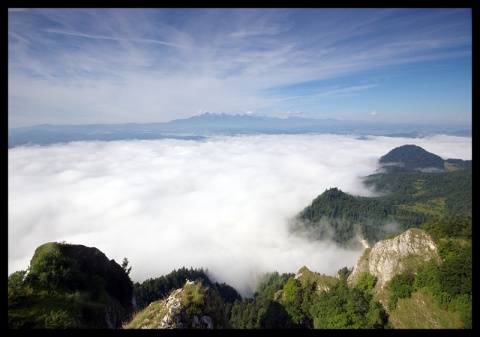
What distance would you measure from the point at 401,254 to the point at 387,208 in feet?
370

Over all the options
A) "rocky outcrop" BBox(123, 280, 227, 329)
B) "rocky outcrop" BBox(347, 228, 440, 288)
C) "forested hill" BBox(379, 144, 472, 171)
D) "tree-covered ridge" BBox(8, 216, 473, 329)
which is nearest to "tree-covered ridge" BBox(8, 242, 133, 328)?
"tree-covered ridge" BBox(8, 216, 473, 329)

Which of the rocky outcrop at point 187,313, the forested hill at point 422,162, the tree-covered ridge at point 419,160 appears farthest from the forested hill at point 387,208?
the rocky outcrop at point 187,313

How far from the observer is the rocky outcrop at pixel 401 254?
17.3m

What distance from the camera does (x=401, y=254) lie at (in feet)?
61.2

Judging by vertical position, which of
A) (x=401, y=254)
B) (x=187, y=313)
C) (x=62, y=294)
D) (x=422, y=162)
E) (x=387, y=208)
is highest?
(x=422, y=162)

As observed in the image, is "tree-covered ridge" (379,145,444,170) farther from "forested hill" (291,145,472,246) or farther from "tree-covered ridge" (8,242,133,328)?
"tree-covered ridge" (8,242,133,328)

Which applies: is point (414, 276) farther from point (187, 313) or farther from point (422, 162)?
point (422, 162)

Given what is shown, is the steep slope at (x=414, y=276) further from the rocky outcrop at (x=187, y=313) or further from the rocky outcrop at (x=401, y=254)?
the rocky outcrop at (x=187, y=313)

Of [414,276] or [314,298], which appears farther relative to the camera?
[314,298]

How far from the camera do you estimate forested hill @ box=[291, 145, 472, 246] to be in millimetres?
99938

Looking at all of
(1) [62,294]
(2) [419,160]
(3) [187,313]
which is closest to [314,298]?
(3) [187,313]

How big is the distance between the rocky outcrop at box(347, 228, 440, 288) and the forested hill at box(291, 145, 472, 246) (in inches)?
3466
